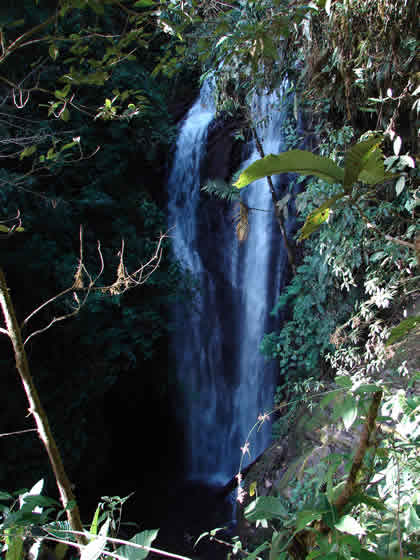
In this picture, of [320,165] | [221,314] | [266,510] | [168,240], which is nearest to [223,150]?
[168,240]

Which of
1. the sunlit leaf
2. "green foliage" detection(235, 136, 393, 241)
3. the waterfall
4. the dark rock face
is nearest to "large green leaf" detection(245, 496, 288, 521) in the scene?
the sunlit leaf

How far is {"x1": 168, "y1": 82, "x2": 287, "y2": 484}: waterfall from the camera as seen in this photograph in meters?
6.75

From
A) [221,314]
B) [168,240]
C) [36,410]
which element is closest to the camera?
[36,410]

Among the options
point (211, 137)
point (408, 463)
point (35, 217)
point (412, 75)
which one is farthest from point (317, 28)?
point (211, 137)

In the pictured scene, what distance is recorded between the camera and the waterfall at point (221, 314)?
22.1ft

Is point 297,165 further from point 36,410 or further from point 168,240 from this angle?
point 168,240

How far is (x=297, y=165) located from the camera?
75 centimetres

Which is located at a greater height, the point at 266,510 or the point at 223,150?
the point at 223,150

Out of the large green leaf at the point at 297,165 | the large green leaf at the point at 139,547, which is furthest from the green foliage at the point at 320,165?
the large green leaf at the point at 139,547

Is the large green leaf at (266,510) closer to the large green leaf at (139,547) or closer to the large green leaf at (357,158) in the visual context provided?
the large green leaf at (139,547)

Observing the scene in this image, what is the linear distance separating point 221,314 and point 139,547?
6954mm

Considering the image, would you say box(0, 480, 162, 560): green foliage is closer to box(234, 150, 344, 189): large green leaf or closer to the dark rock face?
box(234, 150, 344, 189): large green leaf

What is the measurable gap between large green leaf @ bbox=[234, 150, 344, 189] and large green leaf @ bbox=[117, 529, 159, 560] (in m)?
0.73

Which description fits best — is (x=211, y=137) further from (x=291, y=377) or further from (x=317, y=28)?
(x=291, y=377)
